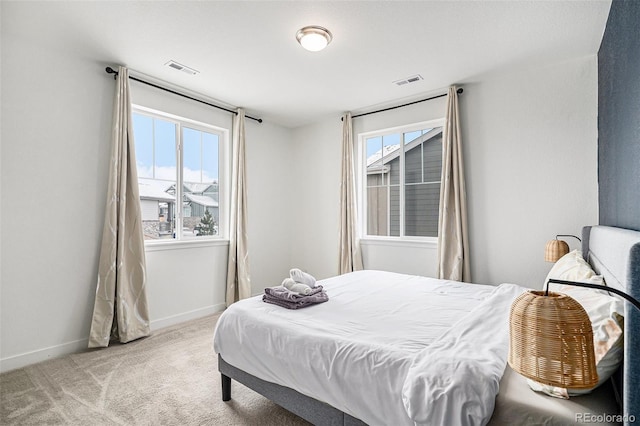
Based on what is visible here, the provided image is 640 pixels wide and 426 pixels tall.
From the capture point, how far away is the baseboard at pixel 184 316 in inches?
140

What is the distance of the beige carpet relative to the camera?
1.97 metres

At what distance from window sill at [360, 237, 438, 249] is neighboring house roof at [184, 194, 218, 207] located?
2090mm

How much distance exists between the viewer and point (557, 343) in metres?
0.89

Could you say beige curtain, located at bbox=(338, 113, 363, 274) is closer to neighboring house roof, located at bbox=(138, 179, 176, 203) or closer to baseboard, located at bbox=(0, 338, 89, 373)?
neighboring house roof, located at bbox=(138, 179, 176, 203)

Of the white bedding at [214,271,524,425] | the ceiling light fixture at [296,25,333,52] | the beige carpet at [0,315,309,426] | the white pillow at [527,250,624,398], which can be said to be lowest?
the beige carpet at [0,315,309,426]

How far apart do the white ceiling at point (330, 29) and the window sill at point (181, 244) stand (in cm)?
181

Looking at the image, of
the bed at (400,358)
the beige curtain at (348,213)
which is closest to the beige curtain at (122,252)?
the bed at (400,358)

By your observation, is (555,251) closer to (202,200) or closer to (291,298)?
(291,298)

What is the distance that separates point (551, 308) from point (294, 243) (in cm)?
453

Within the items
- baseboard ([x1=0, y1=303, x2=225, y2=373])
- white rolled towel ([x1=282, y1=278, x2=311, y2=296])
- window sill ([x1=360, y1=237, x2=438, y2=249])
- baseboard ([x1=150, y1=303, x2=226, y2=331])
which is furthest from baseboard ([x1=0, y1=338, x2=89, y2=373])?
window sill ([x1=360, y1=237, x2=438, y2=249])

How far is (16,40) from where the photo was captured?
2.64 m

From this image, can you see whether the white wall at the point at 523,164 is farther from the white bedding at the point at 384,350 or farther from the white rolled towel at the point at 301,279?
the white rolled towel at the point at 301,279

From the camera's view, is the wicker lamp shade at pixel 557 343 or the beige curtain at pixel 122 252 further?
the beige curtain at pixel 122 252

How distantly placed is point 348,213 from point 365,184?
1.69ft
